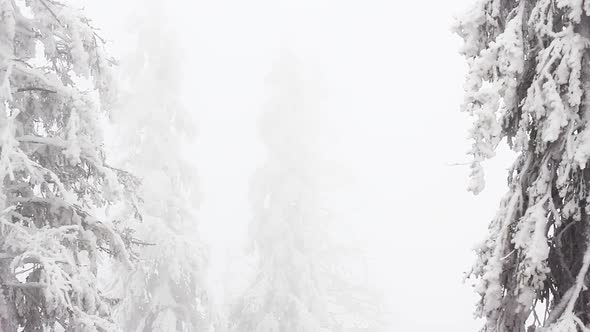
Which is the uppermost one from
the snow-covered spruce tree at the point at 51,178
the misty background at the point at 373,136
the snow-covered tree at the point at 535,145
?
the misty background at the point at 373,136

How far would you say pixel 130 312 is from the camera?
15203 mm

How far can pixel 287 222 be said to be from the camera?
755 inches

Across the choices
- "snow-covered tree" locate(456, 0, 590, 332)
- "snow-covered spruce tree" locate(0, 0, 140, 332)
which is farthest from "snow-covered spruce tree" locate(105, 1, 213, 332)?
"snow-covered tree" locate(456, 0, 590, 332)

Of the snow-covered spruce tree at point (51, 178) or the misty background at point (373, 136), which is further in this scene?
the misty background at point (373, 136)

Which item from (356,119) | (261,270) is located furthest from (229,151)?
(261,270)

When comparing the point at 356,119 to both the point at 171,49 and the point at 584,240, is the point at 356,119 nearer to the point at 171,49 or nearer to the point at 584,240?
the point at 171,49

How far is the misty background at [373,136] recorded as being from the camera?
55.1 m

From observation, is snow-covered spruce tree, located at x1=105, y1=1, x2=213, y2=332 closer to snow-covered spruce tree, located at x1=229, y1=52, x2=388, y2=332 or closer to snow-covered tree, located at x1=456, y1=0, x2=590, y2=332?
snow-covered spruce tree, located at x1=229, y1=52, x2=388, y2=332

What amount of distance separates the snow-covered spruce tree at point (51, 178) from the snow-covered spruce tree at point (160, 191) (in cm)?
778

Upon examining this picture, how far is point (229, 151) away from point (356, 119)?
18.7 m

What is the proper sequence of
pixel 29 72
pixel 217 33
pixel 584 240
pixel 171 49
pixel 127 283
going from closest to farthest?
pixel 584 240, pixel 29 72, pixel 127 283, pixel 171 49, pixel 217 33

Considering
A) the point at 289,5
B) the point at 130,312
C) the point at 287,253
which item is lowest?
the point at 130,312

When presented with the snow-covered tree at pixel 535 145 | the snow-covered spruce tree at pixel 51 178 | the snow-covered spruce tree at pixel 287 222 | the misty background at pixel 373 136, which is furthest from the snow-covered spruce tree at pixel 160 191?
the snow-covered tree at pixel 535 145

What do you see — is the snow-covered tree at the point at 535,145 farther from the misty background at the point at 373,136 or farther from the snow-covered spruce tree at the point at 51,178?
→ the misty background at the point at 373,136
